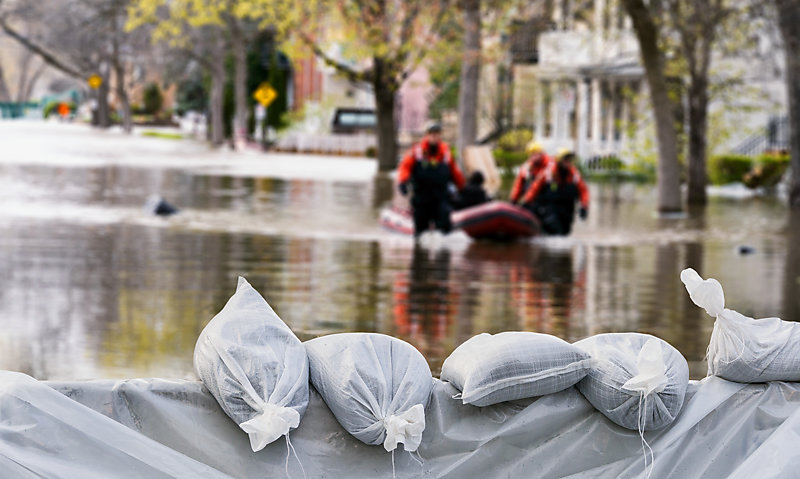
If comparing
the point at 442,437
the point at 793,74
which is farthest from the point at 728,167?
Result: the point at 442,437

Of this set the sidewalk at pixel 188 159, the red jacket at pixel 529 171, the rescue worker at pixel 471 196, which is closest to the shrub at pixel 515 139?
the sidewalk at pixel 188 159

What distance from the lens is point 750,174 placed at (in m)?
33.9

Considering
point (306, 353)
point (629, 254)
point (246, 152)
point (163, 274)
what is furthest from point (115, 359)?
point (246, 152)

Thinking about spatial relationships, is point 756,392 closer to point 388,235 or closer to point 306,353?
point 306,353

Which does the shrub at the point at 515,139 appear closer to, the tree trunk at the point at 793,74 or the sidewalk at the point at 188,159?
the sidewalk at the point at 188,159

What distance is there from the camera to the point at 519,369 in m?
4.56

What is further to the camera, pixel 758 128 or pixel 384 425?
pixel 758 128

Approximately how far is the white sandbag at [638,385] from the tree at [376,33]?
93.0ft

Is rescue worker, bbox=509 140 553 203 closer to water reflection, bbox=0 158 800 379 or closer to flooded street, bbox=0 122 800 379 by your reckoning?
flooded street, bbox=0 122 800 379

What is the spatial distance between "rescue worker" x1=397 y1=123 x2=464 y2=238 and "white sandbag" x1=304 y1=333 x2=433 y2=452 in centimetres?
1331

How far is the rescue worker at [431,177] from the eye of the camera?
59.5ft

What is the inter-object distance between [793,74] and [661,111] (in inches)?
134

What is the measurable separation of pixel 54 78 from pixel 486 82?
101885 millimetres

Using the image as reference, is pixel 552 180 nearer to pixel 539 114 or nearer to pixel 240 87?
pixel 539 114
